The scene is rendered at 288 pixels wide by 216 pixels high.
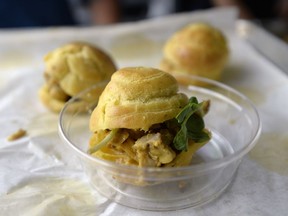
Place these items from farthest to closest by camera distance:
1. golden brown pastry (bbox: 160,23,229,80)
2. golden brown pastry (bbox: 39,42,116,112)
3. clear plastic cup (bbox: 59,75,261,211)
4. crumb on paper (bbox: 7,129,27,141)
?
golden brown pastry (bbox: 160,23,229,80) → golden brown pastry (bbox: 39,42,116,112) → crumb on paper (bbox: 7,129,27,141) → clear plastic cup (bbox: 59,75,261,211)

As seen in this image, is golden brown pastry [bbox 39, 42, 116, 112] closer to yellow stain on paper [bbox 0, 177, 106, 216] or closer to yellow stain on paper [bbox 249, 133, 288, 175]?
yellow stain on paper [bbox 0, 177, 106, 216]

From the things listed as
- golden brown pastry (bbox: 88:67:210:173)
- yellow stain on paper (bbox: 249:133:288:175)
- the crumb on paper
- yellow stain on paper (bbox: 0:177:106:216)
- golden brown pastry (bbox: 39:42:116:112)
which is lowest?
yellow stain on paper (bbox: 249:133:288:175)

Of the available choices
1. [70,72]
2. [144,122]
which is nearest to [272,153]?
[144,122]

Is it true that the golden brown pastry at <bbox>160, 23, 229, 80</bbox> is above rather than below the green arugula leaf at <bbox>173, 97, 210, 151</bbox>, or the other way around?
below

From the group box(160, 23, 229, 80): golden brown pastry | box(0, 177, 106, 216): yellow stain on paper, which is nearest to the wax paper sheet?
box(0, 177, 106, 216): yellow stain on paper

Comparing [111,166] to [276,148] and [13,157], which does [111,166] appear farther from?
[276,148]

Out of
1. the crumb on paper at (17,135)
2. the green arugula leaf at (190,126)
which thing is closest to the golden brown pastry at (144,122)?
the green arugula leaf at (190,126)
